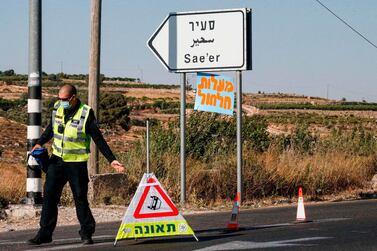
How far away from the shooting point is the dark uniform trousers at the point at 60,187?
10.7 meters

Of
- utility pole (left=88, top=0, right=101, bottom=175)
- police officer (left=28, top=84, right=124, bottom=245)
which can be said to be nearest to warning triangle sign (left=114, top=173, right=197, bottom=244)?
police officer (left=28, top=84, right=124, bottom=245)

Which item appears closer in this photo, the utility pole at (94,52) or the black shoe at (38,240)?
the black shoe at (38,240)

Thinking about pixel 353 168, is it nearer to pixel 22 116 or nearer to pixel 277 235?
pixel 277 235

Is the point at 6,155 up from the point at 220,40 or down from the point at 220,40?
down

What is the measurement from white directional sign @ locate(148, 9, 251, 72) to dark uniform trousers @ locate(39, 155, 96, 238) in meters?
7.82

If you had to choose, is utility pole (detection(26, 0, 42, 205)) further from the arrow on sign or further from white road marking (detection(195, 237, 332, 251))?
white road marking (detection(195, 237, 332, 251))

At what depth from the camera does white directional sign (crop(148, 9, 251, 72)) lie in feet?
59.8

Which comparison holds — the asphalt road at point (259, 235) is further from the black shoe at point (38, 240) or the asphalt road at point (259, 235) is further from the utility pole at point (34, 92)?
the utility pole at point (34, 92)

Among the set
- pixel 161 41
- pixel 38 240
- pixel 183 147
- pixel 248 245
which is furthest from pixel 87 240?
pixel 161 41

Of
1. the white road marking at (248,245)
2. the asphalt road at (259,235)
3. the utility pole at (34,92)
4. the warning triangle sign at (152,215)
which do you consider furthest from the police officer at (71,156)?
the utility pole at (34,92)

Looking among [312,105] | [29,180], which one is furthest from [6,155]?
[312,105]

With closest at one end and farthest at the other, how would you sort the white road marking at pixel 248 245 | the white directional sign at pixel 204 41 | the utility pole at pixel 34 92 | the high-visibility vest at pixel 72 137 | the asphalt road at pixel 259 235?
the white road marking at pixel 248 245 → the asphalt road at pixel 259 235 → the high-visibility vest at pixel 72 137 → the utility pole at pixel 34 92 → the white directional sign at pixel 204 41

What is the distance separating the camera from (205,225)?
13.4 metres

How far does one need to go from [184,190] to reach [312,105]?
4132 inches
